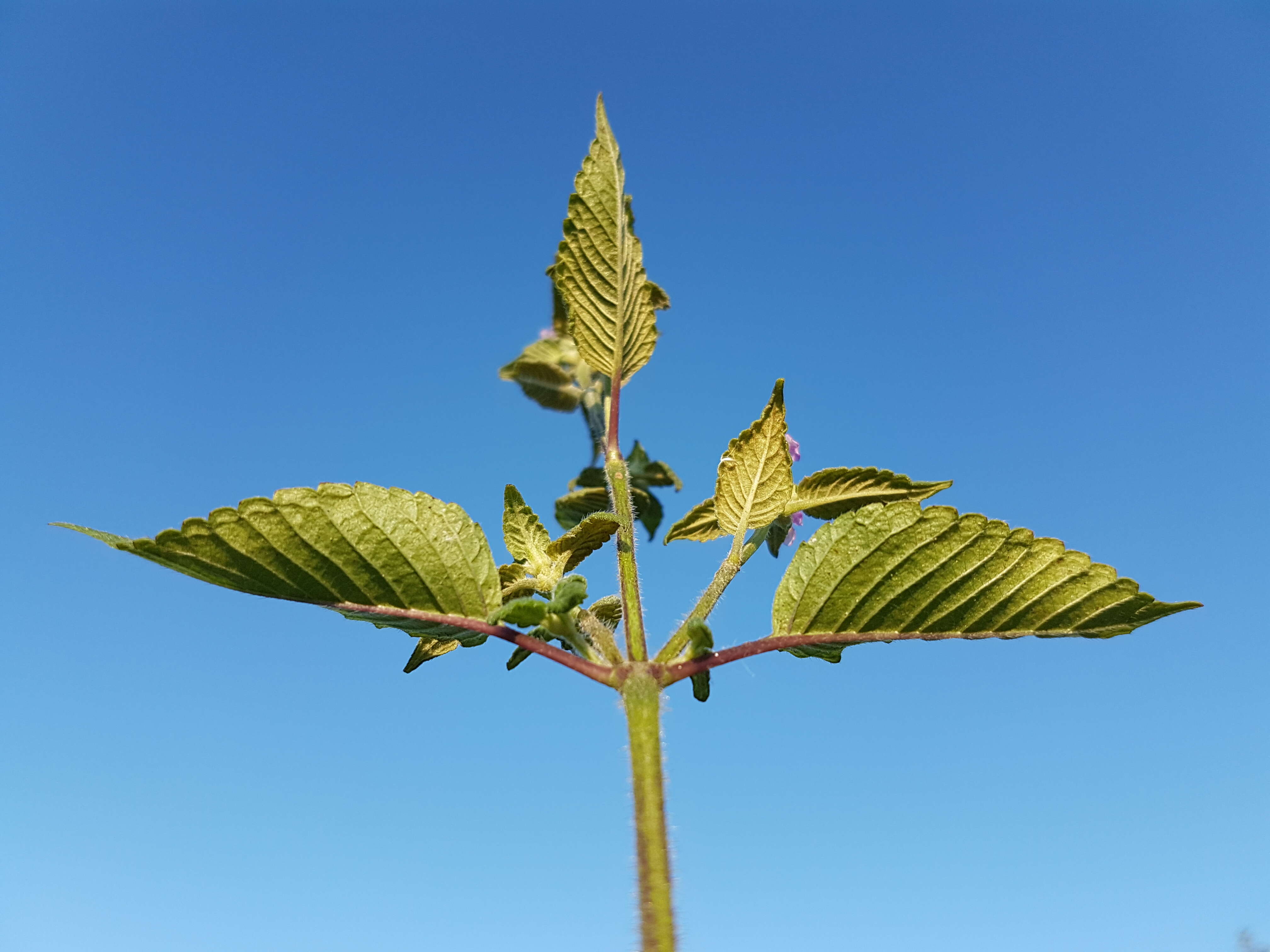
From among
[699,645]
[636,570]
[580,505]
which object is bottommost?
[699,645]

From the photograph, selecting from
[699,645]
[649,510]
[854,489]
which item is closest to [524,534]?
[699,645]

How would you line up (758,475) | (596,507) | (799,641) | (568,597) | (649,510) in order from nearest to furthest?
(568,597)
(799,641)
(758,475)
(596,507)
(649,510)

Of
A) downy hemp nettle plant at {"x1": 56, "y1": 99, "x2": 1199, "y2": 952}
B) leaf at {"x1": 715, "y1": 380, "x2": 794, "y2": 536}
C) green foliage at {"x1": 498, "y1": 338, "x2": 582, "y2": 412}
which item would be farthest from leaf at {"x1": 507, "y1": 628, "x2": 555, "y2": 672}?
green foliage at {"x1": 498, "y1": 338, "x2": 582, "y2": 412}

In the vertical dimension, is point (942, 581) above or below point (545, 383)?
below

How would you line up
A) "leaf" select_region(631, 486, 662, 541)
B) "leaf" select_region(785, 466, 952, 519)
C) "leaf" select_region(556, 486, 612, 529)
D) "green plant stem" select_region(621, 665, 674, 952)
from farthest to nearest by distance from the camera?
"leaf" select_region(631, 486, 662, 541)
"leaf" select_region(556, 486, 612, 529)
"leaf" select_region(785, 466, 952, 519)
"green plant stem" select_region(621, 665, 674, 952)

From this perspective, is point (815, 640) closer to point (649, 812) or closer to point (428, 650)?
point (649, 812)

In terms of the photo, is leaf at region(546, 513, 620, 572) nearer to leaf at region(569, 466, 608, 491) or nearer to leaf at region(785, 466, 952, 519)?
leaf at region(785, 466, 952, 519)
